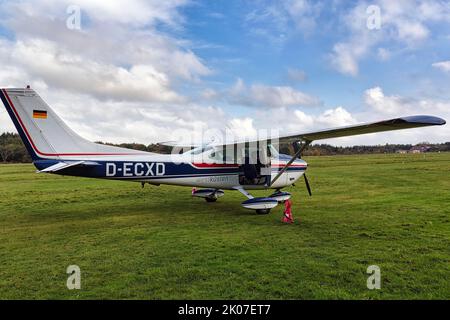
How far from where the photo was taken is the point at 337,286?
13.2 feet

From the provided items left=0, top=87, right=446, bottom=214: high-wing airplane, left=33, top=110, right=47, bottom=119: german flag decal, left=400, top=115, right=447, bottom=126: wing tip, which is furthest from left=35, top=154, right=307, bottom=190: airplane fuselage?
left=400, top=115, right=447, bottom=126: wing tip

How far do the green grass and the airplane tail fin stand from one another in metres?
1.78

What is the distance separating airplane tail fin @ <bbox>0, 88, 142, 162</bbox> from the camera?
7.64m

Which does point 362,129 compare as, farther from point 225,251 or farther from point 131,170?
point 131,170

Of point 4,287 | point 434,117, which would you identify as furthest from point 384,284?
point 4,287

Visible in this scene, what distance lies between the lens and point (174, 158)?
9.45m

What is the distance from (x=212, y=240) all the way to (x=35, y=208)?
717cm

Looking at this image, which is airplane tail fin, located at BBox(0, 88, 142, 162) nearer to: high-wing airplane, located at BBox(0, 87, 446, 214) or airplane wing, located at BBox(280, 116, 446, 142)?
high-wing airplane, located at BBox(0, 87, 446, 214)

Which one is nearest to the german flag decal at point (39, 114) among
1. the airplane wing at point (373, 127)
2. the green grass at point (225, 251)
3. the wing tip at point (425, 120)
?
the green grass at point (225, 251)

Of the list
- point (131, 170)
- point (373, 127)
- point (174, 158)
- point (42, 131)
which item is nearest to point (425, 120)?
point (373, 127)

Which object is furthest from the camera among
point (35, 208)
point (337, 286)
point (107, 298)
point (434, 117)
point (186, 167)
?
point (35, 208)

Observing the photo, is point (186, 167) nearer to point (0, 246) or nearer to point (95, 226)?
point (95, 226)

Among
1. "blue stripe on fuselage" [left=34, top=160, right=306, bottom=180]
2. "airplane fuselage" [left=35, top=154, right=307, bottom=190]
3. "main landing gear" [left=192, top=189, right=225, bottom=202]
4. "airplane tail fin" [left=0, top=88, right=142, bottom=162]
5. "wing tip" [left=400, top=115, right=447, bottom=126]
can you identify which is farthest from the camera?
"main landing gear" [left=192, top=189, right=225, bottom=202]

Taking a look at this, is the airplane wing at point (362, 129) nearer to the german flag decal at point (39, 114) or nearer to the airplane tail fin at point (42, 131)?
the airplane tail fin at point (42, 131)
